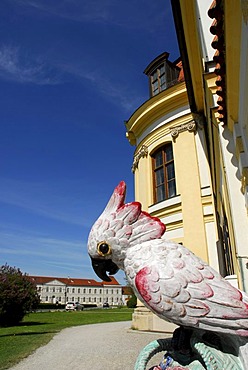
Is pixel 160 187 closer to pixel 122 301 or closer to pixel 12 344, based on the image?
pixel 12 344

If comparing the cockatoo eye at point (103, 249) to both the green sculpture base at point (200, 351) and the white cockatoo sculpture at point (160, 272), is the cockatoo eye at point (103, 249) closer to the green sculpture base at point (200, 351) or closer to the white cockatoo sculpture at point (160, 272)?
the white cockatoo sculpture at point (160, 272)

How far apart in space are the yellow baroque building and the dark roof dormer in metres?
0.05

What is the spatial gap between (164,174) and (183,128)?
2.11m

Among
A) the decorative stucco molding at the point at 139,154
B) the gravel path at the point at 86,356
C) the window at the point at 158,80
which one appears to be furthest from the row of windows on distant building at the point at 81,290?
the gravel path at the point at 86,356

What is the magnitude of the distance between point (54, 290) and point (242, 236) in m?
104

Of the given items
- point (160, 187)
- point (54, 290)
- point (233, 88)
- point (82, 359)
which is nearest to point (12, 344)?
point (82, 359)

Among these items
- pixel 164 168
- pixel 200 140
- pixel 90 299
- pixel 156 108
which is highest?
pixel 156 108

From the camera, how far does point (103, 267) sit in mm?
1945

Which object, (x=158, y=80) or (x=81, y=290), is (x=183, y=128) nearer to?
(x=158, y=80)

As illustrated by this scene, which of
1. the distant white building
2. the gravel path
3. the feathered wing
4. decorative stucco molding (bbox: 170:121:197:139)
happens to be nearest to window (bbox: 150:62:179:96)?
decorative stucco molding (bbox: 170:121:197:139)

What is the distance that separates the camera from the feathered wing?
152 cm

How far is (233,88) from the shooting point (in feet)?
12.4

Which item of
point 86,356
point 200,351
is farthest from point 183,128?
point 200,351

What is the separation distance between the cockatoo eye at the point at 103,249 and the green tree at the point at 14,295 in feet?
57.3
